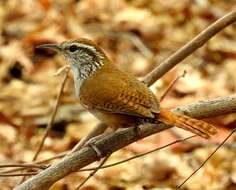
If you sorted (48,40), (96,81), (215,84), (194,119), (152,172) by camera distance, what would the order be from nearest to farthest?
(194,119)
(96,81)
(152,172)
(215,84)
(48,40)

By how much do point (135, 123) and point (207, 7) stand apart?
4582mm

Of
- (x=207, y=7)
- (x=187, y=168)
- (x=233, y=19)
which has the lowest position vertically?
(x=187, y=168)

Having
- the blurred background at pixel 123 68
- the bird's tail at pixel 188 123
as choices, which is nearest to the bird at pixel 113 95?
the bird's tail at pixel 188 123

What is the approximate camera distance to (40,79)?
23.2 ft

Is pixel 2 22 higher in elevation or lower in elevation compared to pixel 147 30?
higher

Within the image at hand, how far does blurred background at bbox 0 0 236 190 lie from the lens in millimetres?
5445

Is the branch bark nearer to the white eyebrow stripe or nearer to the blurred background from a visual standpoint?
the white eyebrow stripe

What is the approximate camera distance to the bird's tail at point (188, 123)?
3.27 meters

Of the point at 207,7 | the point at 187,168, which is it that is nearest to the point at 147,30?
the point at 207,7

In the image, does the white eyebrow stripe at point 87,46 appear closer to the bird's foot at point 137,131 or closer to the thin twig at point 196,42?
the thin twig at point 196,42

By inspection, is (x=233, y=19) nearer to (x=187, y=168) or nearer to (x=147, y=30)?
(x=187, y=168)

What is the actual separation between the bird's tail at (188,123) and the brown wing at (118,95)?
0.07 m

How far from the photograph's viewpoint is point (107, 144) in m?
3.58

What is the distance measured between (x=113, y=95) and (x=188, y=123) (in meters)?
0.50
